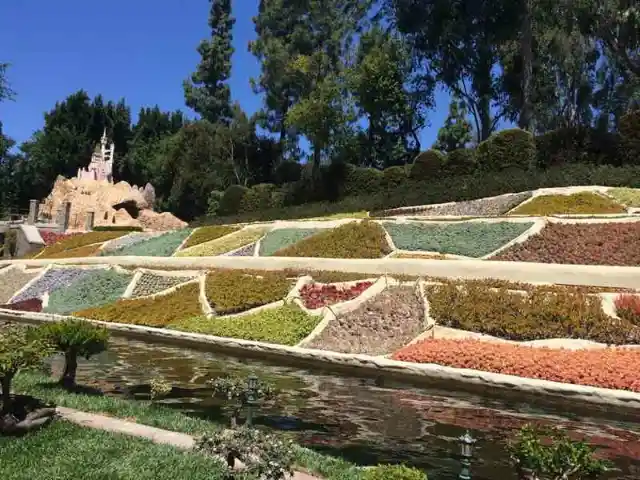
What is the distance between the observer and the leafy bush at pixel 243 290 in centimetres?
1697

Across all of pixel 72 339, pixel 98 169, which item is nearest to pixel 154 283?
pixel 72 339

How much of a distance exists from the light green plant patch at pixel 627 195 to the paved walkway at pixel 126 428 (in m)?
18.4

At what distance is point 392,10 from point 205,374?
3476cm

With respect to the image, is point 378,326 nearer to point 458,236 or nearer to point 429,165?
point 458,236

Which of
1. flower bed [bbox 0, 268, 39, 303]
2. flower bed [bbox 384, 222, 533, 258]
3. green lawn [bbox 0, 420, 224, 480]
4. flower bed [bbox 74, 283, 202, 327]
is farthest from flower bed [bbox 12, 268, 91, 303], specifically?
green lawn [bbox 0, 420, 224, 480]

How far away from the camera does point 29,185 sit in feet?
241

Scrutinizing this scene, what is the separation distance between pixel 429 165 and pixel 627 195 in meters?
10.7

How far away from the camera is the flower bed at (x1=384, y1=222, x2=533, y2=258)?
1856 centimetres

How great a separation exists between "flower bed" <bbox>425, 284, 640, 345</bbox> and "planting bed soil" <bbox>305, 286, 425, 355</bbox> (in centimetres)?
52

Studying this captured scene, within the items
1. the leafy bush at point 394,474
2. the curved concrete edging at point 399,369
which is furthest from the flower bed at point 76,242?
the leafy bush at point 394,474

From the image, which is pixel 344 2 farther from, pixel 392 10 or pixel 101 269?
pixel 101 269

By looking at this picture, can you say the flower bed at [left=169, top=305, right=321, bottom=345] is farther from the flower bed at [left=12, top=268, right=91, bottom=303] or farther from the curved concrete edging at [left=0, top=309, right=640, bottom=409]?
the flower bed at [left=12, top=268, right=91, bottom=303]

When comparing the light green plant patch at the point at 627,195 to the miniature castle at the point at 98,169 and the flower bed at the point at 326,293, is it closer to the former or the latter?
the flower bed at the point at 326,293

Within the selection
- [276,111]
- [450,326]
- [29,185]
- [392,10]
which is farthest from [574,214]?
[29,185]
